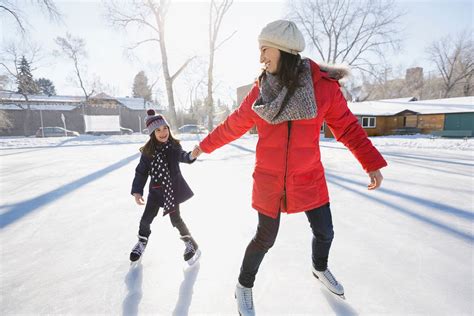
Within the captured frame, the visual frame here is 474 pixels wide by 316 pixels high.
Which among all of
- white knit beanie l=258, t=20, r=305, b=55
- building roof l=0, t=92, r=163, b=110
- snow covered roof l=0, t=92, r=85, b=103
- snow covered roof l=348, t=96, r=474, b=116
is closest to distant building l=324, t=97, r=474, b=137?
snow covered roof l=348, t=96, r=474, b=116

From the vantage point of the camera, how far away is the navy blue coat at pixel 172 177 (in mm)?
2002

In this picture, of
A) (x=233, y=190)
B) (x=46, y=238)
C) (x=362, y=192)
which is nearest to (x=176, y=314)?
(x=46, y=238)

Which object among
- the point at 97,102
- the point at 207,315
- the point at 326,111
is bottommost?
the point at 207,315

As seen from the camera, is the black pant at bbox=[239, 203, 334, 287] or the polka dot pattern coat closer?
the black pant at bbox=[239, 203, 334, 287]

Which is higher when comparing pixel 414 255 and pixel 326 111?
pixel 326 111

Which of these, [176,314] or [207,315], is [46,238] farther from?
[207,315]

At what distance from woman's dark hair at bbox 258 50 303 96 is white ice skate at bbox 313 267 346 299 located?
126 centimetres

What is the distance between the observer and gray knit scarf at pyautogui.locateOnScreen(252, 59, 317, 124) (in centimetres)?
129

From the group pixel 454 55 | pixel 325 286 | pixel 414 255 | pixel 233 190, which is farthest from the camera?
pixel 454 55

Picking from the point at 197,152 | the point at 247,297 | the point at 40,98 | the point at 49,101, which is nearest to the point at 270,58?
the point at 197,152

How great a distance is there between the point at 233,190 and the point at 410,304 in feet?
9.48

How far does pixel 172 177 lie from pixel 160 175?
0.10m

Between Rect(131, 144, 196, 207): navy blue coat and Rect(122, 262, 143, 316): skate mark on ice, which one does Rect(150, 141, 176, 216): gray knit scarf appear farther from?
Rect(122, 262, 143, 316): skate mark on ice

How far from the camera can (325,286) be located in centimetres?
173
